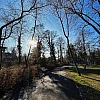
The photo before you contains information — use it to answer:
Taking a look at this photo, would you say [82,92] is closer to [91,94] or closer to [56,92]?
[91,94]

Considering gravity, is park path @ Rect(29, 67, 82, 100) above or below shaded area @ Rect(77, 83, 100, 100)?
above

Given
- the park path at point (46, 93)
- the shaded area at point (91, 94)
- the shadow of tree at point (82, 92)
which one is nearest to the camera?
the shaded area at point (91, 94)

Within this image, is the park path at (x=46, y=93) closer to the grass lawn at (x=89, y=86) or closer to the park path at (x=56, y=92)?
the park path at (x=56, y=92)

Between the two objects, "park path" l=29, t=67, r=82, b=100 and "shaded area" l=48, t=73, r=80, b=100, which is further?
"shaded area" l=48, t=73, r=80, b=100

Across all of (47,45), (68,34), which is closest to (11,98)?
(68,34)

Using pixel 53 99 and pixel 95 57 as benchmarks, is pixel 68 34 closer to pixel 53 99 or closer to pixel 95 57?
pixel 53 99

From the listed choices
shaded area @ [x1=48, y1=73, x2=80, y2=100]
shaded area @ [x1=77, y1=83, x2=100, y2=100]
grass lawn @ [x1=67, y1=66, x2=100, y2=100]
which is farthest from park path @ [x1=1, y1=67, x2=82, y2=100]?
grass lawn @ [x1=67, y1=66, x2=100, y2=100]

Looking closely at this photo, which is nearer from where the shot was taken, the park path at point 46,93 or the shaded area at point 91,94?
the shaded area at point 91,94

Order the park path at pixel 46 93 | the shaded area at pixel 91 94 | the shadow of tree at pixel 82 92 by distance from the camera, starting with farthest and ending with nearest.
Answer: the park path at pixel 46 93 < the shadow of tree at pixel 82 92 < the shaded area at pixel 91 94

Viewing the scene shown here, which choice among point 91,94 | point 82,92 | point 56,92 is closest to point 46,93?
point 56,92

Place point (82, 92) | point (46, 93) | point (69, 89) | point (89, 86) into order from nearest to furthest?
point (46, 93), point (82, 92), point (69, 89), point (89, 86)

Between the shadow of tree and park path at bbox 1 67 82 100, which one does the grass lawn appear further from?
park path at bbox 1 67 82 100

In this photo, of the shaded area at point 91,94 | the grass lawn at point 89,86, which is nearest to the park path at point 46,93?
the shaded area at point 91,94

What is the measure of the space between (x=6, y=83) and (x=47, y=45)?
45.6 metres
